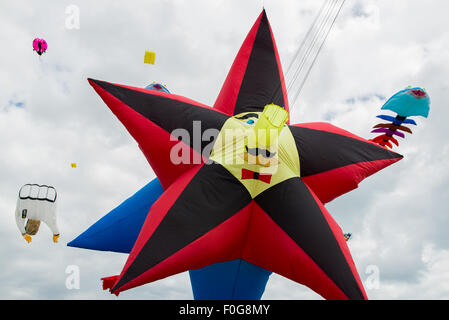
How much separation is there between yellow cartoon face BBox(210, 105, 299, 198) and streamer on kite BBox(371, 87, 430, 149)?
1.87 metres

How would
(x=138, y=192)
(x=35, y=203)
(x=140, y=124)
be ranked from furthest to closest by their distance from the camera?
(x=138, y=192)
(x=35, y=203)
(x=140, y=124)

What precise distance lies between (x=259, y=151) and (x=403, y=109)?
2579mm

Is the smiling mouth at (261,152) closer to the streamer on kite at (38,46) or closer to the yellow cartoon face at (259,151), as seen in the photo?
the yellow cartoon face at (259,151)

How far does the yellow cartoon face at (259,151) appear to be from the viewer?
4.43 meters

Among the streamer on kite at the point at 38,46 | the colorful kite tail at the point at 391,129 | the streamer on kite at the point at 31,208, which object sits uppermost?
the streamer on kite at the point at 38,46

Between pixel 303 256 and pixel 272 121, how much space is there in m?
1.53

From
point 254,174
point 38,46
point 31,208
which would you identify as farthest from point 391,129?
point 38,46

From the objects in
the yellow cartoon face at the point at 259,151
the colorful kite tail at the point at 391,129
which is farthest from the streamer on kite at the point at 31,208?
the colorful kite tail at the point at 391,129

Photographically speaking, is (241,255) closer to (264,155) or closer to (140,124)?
(264,155)

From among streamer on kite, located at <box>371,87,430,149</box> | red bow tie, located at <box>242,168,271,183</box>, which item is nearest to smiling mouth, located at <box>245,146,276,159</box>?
red bow tie, located at <box>242,168,271,183</box>

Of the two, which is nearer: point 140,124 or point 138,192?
point 140,124

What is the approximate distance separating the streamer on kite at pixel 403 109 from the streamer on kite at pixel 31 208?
5098mm
